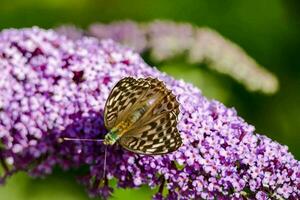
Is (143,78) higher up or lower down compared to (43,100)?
higher up

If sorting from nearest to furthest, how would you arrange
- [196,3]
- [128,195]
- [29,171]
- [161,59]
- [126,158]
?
[126,158], [29,171], [128,195], [161,59], [196,3]

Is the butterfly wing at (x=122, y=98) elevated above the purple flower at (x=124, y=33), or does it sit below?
below

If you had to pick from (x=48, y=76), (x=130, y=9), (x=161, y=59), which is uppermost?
(x=130, y=9)

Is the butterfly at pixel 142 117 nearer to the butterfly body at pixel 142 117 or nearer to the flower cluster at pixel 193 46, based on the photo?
the butterfly body at pixel 142 117

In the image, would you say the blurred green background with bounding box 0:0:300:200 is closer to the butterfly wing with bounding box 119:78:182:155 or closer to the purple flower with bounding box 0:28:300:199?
the purple flower with bounding box 0:28:300:199

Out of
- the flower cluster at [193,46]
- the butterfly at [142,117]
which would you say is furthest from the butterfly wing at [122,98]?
the flower cluster at [193,46]

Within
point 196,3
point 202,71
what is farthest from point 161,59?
point 196,3

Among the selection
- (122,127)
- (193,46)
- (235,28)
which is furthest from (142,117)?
(235,28)

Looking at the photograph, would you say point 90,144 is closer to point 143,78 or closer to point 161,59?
point 143,78
